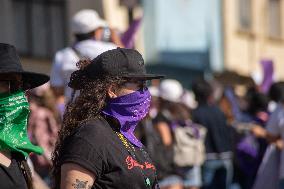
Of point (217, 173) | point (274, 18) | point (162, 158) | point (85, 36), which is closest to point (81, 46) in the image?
point (85, 36)

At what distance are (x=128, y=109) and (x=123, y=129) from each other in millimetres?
111

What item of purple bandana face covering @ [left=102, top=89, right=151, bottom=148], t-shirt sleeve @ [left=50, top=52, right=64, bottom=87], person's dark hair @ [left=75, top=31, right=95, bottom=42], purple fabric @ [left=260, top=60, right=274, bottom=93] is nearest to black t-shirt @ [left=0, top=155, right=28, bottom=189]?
purple bandana face covering @ [left=102, top=89, right=151, bottom=148]

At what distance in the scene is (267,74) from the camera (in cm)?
1435

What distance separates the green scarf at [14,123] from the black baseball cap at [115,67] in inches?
13.1

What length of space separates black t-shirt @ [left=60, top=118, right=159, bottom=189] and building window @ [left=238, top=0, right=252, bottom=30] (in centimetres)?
2020

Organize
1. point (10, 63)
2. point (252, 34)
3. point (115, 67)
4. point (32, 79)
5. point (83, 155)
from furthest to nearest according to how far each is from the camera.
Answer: point (252, 34) < point (32, 79) < point (115, 67) < point (10, 63) < point (83, 155)

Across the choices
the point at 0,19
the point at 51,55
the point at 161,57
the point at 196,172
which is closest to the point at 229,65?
the point at 161,57

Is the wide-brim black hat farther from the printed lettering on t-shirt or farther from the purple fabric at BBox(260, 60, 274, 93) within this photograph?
the purple fabric at BBox(260, 60, 274, 93)

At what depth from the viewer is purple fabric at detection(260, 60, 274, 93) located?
14062 mm

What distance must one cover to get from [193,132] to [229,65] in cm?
1234

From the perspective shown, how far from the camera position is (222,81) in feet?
64.4

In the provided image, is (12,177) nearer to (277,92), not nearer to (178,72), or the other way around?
(277,92)

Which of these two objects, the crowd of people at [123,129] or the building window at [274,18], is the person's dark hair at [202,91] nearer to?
the crowd of people at [123,129]

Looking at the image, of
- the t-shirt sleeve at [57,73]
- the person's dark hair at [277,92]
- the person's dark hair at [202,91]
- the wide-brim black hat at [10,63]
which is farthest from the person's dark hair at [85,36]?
the person's dark hair at [202,91]
